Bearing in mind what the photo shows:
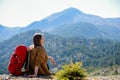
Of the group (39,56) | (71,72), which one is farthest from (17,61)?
(71,72)

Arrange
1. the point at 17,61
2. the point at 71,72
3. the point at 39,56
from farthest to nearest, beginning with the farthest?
the point at 17,61 < the point at 39,56 < the point at 71,72

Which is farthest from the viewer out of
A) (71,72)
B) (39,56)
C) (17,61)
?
(17,61)

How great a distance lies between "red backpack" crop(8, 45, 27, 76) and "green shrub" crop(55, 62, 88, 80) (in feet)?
13.7

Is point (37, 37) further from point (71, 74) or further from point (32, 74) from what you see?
point (71, 74)

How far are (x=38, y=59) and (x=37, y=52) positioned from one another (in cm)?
37

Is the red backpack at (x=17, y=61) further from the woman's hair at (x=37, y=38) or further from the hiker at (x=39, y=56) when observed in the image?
the woman's hair at (x=37, y=38)

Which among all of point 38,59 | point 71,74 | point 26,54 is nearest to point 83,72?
point 71,74

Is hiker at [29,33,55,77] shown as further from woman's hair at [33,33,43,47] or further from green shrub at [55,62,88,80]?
green shrub at [55,62,88,80]

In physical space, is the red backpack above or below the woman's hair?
below

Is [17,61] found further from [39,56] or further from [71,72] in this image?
[71,72]

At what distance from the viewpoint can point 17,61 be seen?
1265 centimetres

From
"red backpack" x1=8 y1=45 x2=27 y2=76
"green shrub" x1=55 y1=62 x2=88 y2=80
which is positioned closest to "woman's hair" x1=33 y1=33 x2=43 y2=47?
"red backpack" x1=8 y1=45 x2=27 y2=76

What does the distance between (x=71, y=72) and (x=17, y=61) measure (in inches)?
177

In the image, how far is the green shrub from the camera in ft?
28.4
